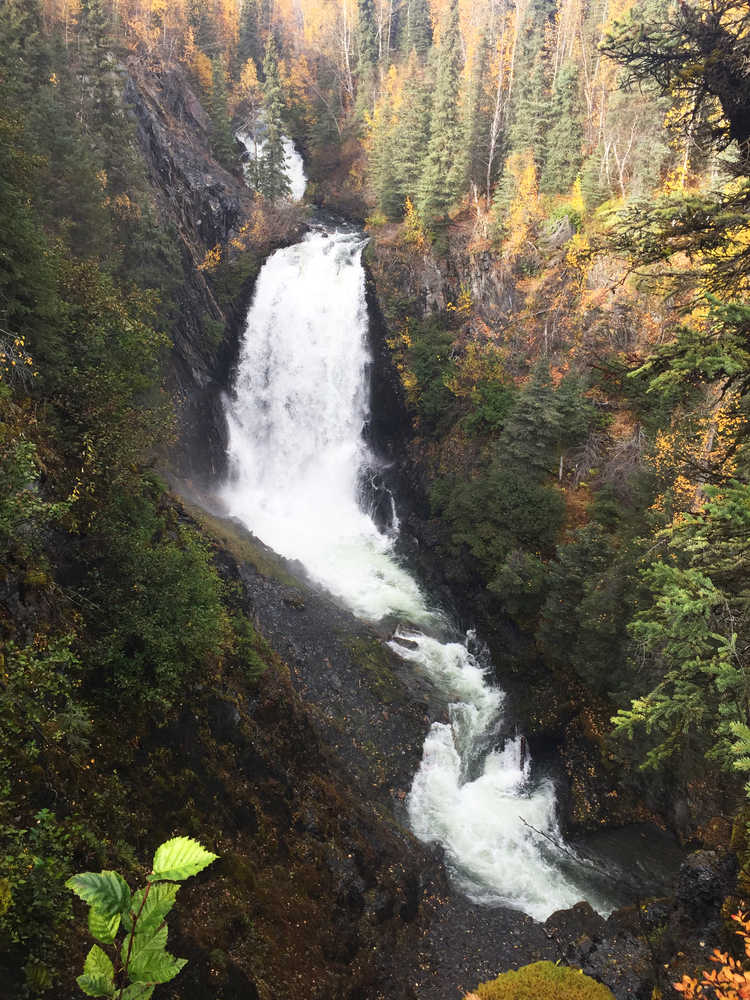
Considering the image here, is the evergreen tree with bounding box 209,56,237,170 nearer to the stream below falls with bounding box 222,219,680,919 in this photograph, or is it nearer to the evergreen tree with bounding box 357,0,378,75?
the stream below falls with bounding box 222,219,680,919

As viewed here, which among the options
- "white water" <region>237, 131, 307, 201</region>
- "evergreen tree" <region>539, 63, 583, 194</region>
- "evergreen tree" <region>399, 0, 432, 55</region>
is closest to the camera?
"evergreen tree" <region>539, 63, 583, 194</region>

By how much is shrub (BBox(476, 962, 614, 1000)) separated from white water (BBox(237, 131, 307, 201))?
52060 millimetres

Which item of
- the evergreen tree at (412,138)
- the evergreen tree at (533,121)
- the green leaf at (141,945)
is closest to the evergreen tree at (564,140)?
the evergreen tree at (533,121)

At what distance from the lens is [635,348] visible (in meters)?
23.1

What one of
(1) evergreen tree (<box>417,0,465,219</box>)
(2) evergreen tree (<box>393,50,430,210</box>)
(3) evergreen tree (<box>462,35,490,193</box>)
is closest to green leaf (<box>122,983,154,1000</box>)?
(1) evergreen tree (<box>417,0,465,219</box>)

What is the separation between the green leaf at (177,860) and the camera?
178cm

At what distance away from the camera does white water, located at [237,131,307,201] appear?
47219 mm

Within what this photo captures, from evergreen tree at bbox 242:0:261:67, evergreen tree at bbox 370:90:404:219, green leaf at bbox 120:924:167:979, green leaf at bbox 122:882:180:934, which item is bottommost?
green leaf at bbox 120:924:167:979

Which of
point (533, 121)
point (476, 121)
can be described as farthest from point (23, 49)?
point (533, 121)

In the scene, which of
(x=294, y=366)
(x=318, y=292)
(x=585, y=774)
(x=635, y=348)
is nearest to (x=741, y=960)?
(x=585, y=774)

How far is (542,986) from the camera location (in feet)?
23.0

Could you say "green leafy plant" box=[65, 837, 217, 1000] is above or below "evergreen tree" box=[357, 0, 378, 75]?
below

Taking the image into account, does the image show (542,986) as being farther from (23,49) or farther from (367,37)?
(367,37)

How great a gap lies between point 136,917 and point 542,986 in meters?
7.91
